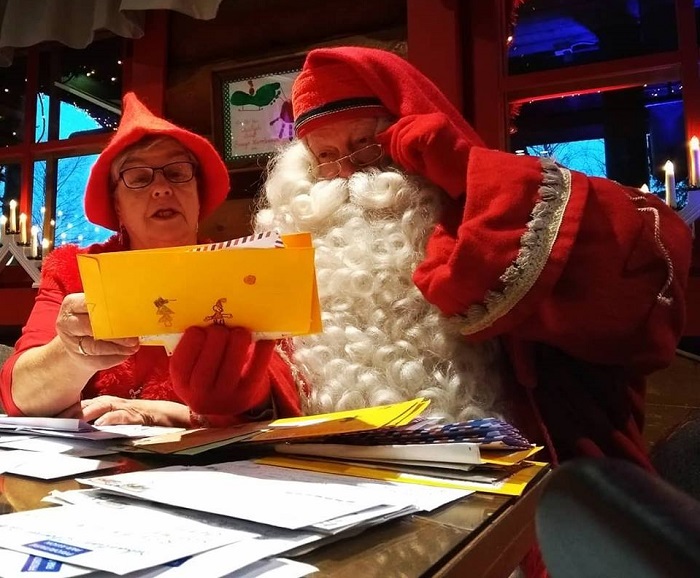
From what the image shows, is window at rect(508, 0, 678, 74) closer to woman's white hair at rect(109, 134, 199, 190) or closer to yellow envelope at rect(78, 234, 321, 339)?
woman's white hair at rect(109, 134, 199, 190)

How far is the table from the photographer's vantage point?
0.42 metres

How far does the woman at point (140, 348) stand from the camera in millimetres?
866

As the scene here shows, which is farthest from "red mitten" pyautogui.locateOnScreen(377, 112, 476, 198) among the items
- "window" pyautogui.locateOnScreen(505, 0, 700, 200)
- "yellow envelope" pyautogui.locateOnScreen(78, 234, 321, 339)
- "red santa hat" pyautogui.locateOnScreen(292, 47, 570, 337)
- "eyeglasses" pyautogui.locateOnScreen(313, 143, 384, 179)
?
"window" pyautogui.locateOnScreen(505, 0, 700, 200)

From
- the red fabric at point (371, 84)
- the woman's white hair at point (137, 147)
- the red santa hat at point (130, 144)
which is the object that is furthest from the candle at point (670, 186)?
the woman's white hair at point (137, 147)

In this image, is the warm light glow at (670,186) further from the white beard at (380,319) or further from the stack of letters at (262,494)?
the stack of letters at (262,494)

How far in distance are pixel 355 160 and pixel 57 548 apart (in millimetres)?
993

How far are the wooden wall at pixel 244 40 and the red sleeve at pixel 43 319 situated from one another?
3.20 ft

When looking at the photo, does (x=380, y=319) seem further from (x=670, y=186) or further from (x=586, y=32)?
(x=586, y=32)

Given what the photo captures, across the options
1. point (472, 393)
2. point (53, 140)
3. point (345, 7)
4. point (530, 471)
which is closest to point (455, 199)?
point (472, 393)

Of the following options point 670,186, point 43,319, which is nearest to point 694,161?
point 670,186

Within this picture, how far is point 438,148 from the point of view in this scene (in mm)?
1083

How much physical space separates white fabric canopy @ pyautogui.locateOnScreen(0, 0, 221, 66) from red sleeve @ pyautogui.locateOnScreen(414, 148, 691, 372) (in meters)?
2.08

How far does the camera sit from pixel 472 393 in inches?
41.7

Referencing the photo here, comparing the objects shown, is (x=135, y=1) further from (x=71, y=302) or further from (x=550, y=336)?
(x=550, y=336)
